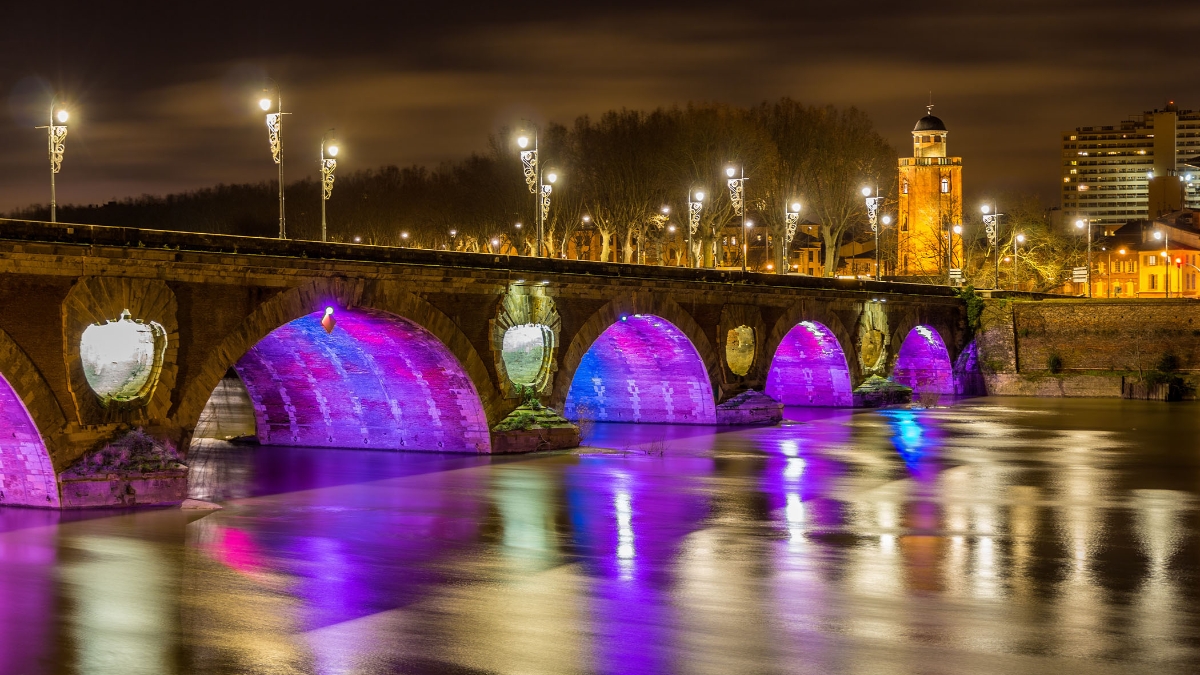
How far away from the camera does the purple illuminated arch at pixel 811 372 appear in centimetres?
5553

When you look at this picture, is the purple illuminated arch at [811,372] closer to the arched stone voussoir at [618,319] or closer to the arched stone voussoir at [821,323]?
the arched stone voussoir at [821,323]

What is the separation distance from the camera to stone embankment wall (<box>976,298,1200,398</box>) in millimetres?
64438

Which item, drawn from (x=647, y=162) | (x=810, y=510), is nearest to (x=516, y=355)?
(x=810, y=510)

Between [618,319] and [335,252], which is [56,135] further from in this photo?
[618,319]

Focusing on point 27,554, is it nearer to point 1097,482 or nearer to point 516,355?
point 516,355

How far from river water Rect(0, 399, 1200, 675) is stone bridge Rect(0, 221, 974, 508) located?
171cm

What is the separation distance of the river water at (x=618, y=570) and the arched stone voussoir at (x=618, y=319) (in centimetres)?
306

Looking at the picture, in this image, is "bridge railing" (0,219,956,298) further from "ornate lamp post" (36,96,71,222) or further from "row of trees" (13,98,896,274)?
"row of trees" (13,98,896,274)

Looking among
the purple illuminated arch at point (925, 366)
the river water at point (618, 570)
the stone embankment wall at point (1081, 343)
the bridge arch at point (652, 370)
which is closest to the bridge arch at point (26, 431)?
the river water at point (618, 570)

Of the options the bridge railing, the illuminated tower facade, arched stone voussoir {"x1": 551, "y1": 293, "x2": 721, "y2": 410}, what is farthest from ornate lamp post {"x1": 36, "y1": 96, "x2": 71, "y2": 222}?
the illuminated tower facade

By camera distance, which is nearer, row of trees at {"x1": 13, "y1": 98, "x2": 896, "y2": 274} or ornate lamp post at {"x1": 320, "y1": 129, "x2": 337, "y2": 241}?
ornate lamp post at {"x1": 320, "y1": 129, "x2": 337, "y2": 241}

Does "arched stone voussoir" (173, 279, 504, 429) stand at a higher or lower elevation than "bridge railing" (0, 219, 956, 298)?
lower

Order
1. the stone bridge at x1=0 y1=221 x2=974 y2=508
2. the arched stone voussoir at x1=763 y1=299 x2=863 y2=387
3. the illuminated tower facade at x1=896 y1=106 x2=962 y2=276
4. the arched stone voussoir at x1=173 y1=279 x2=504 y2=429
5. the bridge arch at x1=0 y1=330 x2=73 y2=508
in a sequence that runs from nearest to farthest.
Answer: the bridge arch at x1=0 y1=330 x2=73 y2=508
the stone bridge at x1=0 y1=221 x2=974 y2=508
the arched stone voussoir at x1=173 y1=279 x2=504 y2=429
the arched stone voussoir at x1=763 y1=299 x2=863 y2=387
the illuminated tower facade at x1=896 y1=106 x2=962 y2=276

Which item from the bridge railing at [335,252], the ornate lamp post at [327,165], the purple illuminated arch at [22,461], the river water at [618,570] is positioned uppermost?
the ornate lamp post at [327,165]
